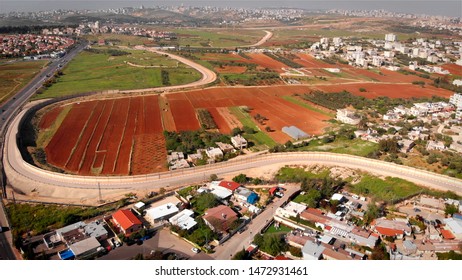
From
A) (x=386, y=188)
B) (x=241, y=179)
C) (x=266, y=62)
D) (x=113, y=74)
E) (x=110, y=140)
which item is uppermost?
(x=113, y=74)

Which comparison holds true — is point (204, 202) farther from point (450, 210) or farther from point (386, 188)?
point (450, 210)

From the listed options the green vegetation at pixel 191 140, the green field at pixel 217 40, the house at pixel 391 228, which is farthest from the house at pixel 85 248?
the green field at pixel 217 40

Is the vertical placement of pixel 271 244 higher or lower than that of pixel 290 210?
higher

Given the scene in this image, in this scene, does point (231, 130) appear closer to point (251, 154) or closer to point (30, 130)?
point (251, 154)

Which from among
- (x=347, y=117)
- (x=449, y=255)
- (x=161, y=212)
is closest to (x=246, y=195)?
(x=161, y=212)

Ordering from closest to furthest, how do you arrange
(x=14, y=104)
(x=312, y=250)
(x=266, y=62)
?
(x=312, y=250) → (x=14, y=104) → (x=266, y=62)
